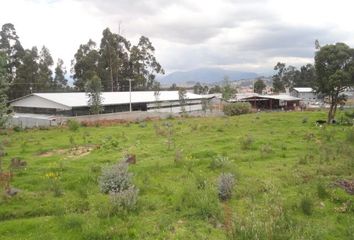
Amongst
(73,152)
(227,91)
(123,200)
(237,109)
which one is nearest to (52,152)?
(73,152)

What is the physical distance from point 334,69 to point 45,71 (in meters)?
58.3

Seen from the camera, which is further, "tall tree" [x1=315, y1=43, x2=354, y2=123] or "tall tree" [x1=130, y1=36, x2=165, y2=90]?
"tall tree" [x1=130, y1=36, x2=165, y2=90]

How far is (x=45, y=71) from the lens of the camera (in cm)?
7381

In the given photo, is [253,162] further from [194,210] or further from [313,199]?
[194,210]

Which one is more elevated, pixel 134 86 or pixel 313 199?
pixel 134 86

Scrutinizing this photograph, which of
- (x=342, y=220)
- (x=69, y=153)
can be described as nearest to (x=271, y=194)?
(x=342, y=220)

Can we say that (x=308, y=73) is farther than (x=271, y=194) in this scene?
Yes

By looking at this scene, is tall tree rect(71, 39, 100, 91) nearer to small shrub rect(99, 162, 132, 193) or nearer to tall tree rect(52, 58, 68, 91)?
tall tree rect(52, 58, 68, 91)

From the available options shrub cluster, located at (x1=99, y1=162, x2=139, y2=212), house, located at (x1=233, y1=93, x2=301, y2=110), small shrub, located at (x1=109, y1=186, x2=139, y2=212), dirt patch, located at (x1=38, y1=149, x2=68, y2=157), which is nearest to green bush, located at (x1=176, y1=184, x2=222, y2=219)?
small shrub, located at (x1=109, y1=186, x2=139, y2=212)

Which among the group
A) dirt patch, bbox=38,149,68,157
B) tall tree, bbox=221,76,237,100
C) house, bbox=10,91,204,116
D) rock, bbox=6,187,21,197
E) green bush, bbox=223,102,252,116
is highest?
tall tree, bbox=221,76,237,100

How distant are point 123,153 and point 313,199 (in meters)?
10.3

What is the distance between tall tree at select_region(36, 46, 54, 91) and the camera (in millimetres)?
69500

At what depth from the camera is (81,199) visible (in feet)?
37.2

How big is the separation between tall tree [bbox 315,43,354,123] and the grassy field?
11.3m
